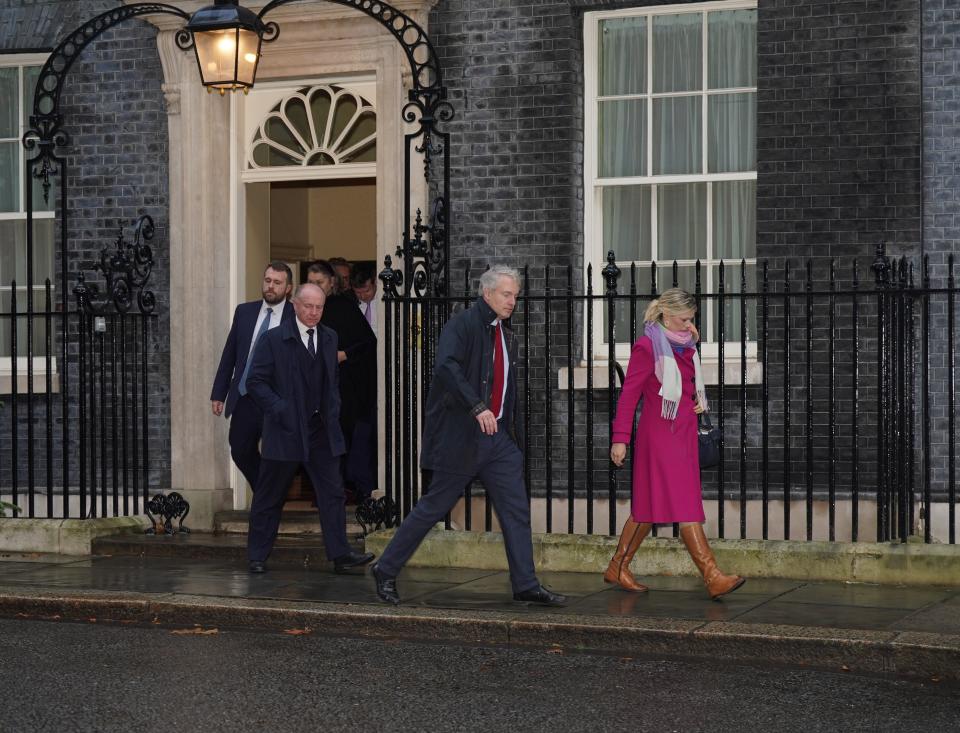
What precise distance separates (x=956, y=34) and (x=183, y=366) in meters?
5.86

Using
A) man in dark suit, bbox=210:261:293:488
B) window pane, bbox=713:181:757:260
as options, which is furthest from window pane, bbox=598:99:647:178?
man in dark suit, bbox=210:261:293:488

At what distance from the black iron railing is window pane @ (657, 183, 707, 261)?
157mm

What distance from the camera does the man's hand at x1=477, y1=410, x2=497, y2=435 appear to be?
8398 millimetres

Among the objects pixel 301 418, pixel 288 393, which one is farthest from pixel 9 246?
pixel 301 418

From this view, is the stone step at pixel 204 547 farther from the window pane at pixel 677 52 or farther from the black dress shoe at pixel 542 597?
the window pane at pixel 677 52

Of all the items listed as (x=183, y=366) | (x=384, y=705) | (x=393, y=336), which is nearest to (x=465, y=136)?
(x=393, y=336)

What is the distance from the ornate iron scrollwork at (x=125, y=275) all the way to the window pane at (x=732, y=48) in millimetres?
4192

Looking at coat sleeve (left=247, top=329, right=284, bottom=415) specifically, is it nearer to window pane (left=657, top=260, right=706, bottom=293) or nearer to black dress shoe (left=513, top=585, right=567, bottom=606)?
black dress shoe (left=513, top=585, right=567, bottom=606)

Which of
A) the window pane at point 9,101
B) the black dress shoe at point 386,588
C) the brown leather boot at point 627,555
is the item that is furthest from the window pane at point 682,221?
the window pane at point 9,101

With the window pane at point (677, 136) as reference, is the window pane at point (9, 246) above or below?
below

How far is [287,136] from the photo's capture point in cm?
1277

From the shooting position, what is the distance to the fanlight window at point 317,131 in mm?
12539

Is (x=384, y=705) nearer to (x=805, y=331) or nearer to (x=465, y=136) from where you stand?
(x=805, y=331)

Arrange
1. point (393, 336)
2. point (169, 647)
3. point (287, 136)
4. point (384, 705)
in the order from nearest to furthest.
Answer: point (384, 705)
point (169, 647)
point (393, 336)
point (287, 136)
